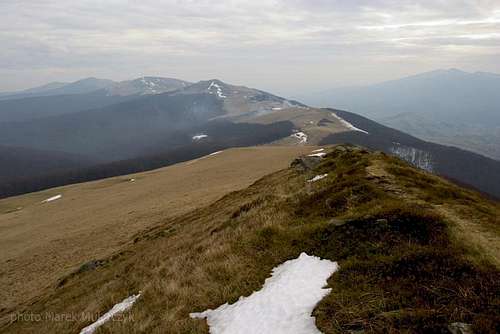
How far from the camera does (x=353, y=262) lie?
10.9 meters

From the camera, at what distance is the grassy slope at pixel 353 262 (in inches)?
338

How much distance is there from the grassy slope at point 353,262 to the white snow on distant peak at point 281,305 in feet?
1.16

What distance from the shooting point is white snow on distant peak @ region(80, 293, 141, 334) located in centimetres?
1231

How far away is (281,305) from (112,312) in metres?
7.18

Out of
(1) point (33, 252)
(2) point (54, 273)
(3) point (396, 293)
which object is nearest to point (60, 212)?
(1) point (33, 252)

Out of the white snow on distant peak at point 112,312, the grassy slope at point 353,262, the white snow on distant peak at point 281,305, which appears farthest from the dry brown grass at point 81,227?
the white snow on distant peak at point 281,305

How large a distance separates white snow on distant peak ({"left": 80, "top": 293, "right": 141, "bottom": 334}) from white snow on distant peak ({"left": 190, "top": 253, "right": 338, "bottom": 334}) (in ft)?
12.0

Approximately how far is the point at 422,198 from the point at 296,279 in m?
7.17

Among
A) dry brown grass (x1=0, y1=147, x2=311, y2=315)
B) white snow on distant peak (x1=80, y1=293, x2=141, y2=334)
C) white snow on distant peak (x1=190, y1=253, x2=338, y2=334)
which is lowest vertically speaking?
dry brown grass (x1=0, y1=147, x2=311, y2=315)

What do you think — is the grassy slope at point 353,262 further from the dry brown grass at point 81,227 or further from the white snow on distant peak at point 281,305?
the dry brown grass at point 81,227

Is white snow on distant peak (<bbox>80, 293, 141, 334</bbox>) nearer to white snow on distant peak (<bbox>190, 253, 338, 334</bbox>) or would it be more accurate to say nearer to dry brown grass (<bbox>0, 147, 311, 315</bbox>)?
white snow on distant peak (<bbox>190, 253, 338, 334</bbox>)

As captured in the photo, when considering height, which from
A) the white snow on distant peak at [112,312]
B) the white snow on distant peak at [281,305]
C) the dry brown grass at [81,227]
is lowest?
the dry brown grass at [81,227]

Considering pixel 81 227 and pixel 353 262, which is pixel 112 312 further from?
pixel 81 227

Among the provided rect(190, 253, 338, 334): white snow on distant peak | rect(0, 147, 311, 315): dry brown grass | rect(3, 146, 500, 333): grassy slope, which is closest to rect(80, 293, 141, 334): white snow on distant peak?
rect(3, 146, 500, 333): grassy slope
